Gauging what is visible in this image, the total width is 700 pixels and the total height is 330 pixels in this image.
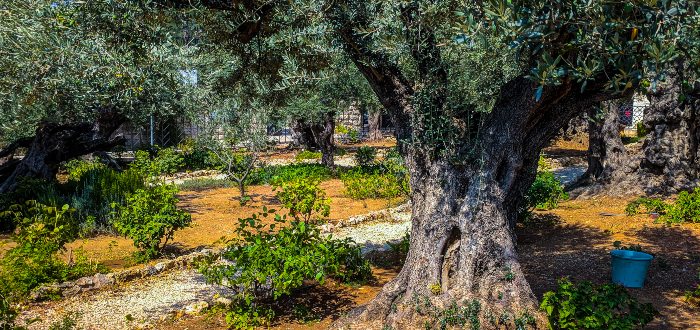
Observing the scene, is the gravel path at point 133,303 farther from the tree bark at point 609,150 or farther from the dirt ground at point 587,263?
the tree bark at point 609,150

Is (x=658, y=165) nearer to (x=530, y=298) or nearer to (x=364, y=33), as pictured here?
(x=530, y=298)

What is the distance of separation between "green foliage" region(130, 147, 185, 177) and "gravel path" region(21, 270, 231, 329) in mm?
7939

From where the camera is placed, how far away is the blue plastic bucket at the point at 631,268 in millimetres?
6250

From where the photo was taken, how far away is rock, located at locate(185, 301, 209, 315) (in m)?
6.17

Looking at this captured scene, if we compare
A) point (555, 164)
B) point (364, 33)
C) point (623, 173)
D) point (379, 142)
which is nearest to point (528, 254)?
point (364, 33)

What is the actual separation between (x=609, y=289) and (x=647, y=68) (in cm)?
177

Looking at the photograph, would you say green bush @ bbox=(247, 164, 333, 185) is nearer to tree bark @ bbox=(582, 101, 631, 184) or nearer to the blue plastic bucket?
tree bark @ bbox=(582, 101, 631, 184)

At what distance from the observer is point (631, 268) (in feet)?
20.7

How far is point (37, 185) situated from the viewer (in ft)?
34.3

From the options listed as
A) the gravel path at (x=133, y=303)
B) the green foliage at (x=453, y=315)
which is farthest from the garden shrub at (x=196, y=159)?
the green foliage at (x=453, y=315)

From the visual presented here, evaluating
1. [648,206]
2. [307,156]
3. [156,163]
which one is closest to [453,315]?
[648,206]

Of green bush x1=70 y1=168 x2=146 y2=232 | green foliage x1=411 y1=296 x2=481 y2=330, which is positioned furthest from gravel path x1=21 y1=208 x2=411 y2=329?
green bush x1=70 y1=168 x2=146 y2=232

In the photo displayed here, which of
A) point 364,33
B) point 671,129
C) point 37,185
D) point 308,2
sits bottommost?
point 37,185

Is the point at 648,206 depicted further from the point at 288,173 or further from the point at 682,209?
the point at 288,173
